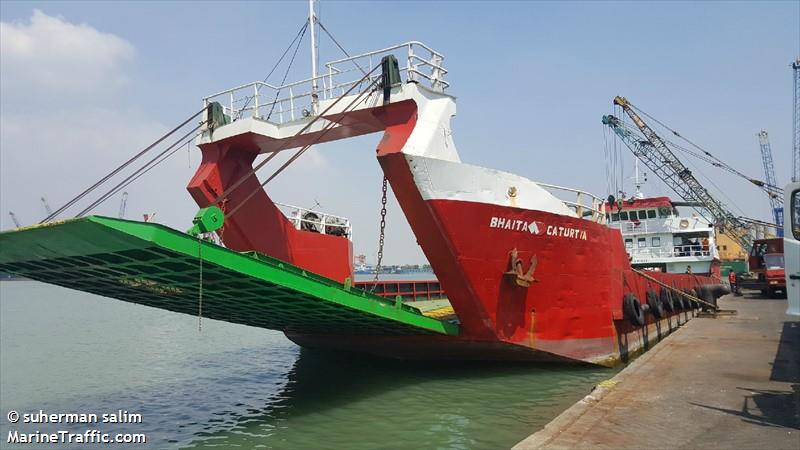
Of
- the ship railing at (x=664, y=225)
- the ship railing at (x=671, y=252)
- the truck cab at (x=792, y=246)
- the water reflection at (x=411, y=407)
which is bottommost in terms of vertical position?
the water reflection at (x=411, y=407)

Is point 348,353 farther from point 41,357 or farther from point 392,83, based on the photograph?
point 41,357

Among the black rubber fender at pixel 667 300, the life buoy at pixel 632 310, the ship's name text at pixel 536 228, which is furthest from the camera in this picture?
the black rubber fender at pixel 667 300

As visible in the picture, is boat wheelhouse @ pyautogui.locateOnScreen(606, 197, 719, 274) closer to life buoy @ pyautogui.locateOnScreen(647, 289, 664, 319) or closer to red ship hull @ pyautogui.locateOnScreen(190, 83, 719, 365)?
life buoy @ pyautogui.locateOnScreen(647, 289, 664, 319)

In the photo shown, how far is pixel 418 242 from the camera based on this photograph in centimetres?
1038

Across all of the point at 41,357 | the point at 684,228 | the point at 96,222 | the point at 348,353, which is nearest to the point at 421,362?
the point at 348,353

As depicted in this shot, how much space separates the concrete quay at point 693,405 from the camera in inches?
217

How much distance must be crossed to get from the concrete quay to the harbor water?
4.54 feet

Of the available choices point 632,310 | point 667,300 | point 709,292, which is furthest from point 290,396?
point 709,292

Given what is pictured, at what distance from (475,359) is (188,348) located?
36.4 feet

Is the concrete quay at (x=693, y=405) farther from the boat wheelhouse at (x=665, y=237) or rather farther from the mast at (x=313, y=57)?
the boat wheelhouse at (x=665, y=237)

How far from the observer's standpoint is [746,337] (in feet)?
41.8

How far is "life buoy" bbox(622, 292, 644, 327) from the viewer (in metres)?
13.3

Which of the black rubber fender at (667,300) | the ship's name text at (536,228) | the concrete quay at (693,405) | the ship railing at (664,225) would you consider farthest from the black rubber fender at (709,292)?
the ship's name text at (536,228)

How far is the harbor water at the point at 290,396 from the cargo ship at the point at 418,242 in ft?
2.70
